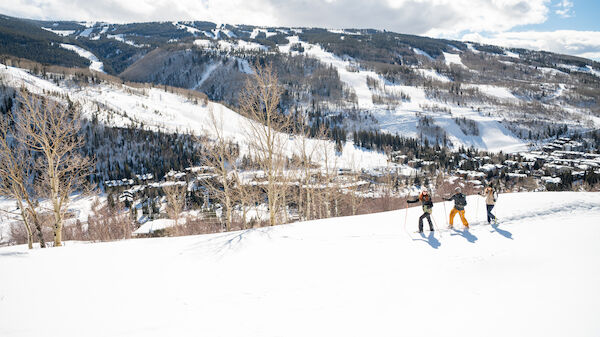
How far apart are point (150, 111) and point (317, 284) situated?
197m

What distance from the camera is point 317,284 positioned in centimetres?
913

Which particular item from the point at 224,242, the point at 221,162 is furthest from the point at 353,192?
the point at 224,242

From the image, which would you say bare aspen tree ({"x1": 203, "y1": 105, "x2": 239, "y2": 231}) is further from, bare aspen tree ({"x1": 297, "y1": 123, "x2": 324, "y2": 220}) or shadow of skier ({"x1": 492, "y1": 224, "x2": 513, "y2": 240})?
shadow of skier ({"x1": 492, "y1": 224, "x2": 513, "y2": 240})

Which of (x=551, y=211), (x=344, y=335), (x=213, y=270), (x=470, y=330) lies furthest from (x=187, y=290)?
(x=551, y=211)

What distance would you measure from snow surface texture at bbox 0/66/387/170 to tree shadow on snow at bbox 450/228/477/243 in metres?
116

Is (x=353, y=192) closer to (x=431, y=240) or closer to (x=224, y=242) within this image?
(x=431, y=240)

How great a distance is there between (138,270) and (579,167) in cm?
17947

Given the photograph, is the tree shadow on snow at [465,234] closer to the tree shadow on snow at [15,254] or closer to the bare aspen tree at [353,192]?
the bare aspen tree at [353,192]

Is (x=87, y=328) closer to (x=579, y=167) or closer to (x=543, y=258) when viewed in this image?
(x=543, y=258)

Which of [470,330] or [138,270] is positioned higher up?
[138,270]

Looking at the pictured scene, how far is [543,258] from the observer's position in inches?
424

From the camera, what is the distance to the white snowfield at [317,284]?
7.12 metres

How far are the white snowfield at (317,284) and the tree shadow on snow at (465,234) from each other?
114 mm

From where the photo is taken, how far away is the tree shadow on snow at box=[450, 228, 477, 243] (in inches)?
495
